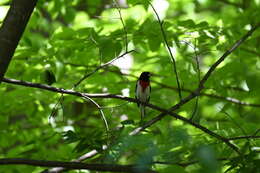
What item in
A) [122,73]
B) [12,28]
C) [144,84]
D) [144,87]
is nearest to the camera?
[12,28]

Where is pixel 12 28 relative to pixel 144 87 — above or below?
above

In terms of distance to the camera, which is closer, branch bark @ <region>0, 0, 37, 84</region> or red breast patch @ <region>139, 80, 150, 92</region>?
branch bark @ <region>0, 0, 37, 84</region>

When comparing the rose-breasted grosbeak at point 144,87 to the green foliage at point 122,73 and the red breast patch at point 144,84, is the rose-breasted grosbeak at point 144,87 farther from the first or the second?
the green foliage at point 122,73

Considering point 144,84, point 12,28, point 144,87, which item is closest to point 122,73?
point 144,84

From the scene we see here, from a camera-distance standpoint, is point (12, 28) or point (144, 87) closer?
point (12, 28)

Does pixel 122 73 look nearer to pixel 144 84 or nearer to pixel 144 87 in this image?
pixel 144 84

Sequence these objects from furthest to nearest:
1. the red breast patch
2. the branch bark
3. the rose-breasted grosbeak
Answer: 1. the red breast patch
2. the rose-breasted grosbeak
3. the branch bark

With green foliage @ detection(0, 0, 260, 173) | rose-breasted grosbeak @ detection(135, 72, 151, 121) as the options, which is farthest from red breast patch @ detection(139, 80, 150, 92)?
green foliage @ detection(0, 0, 260, 173)

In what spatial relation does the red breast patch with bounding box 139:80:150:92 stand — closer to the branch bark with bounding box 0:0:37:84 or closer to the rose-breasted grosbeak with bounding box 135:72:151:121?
the rose-breasted grosbeak with bounding box 135:72:151:121

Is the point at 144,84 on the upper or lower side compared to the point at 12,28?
lower

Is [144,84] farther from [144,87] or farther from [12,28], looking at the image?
[12,28]

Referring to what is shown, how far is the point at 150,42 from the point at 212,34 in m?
0.60

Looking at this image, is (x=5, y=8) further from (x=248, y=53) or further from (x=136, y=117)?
(x=248, y=53)

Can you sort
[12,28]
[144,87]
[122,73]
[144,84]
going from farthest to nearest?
[144,87] < [144,84] < [122,73] < [12,28]
